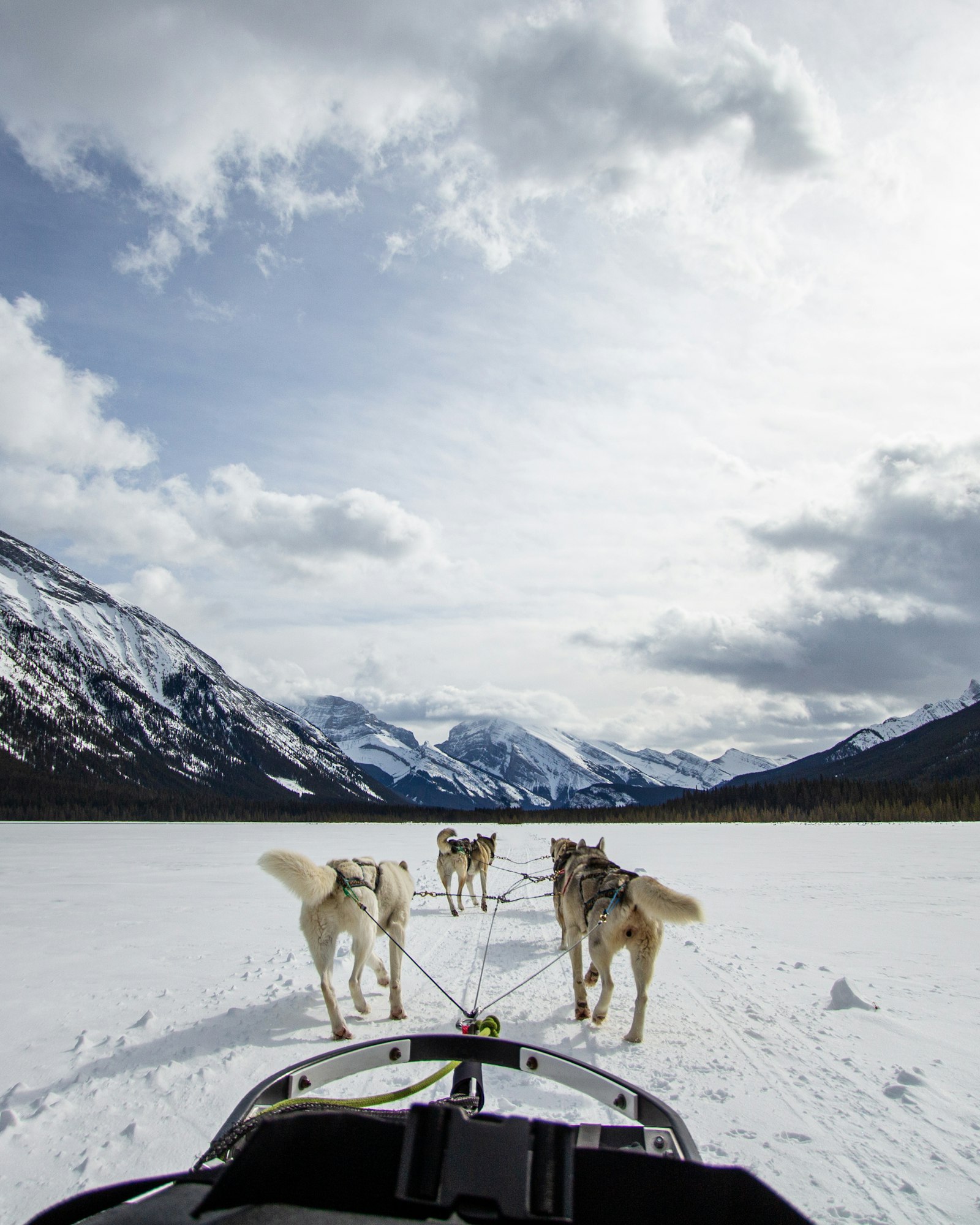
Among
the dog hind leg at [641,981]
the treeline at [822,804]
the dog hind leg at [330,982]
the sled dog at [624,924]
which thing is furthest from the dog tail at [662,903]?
the treeline at [822,804]

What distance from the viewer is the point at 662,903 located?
5926 millimetres

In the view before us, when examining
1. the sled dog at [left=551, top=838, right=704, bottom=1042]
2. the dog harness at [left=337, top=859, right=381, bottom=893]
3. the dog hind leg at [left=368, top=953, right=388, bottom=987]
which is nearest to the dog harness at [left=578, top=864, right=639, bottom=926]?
the sled dog at [left=551, top=838, right=704, bottom=1042]

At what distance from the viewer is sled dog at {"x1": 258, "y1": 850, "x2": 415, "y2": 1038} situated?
19.9 feet

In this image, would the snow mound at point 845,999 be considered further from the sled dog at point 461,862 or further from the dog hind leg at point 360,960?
the sled dog at point 461,862

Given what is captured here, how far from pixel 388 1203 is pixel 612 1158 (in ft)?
1.23

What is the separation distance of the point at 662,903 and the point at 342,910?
295 centimetres

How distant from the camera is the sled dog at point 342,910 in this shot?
6.07m

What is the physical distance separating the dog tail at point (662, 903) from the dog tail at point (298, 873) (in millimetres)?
2822

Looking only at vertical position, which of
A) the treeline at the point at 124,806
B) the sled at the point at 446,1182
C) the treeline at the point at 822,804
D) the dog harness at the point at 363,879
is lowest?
the treeline at the point at 124,806

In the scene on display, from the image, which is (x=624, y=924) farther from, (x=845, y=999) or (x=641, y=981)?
(x=845, y=999)

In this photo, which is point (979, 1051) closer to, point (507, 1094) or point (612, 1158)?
point (507, 1094)

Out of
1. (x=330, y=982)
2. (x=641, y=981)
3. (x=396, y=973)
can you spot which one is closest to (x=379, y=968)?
(x=396, y=973)

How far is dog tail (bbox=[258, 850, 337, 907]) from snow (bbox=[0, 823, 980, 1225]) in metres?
1.21

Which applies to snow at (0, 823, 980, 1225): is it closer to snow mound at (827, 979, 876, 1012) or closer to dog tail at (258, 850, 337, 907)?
snow mound at (827, 979, 876, 1012)
